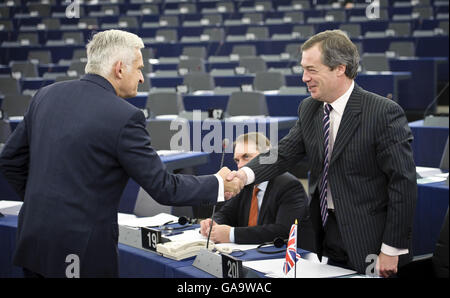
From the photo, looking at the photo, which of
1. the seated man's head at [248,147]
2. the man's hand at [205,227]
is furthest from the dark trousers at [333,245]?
the seated man's head at [248,147]

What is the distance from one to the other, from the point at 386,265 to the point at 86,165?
3.24 ft

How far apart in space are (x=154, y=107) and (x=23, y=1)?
839 centimetres

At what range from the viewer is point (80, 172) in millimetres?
1772

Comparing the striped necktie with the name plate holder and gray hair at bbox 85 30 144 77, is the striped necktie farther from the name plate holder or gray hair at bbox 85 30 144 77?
gray hair at bbox 85 30 144 77

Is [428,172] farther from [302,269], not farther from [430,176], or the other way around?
[302,269]

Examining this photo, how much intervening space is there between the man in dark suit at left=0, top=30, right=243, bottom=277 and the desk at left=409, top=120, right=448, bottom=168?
3880 millimetres

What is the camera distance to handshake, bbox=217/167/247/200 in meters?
2.20

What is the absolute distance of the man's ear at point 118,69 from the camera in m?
1.88

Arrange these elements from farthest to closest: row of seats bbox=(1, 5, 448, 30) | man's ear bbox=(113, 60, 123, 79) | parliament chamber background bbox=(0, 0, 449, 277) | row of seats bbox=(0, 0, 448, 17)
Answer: row of seats bbox=(0, 0, 448, 17) < row of seats bbox=(1, 5, 448, 30) < parliament chamber background bbox=(0, 0, 449, 277) < man's ear bbox=(113, 60, 123, 79)

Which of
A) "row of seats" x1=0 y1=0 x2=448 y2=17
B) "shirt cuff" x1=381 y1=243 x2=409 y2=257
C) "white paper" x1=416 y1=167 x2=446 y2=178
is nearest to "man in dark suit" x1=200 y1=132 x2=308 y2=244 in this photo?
"shirt cuff" x1=381 y1=243 x2=409 y2=257

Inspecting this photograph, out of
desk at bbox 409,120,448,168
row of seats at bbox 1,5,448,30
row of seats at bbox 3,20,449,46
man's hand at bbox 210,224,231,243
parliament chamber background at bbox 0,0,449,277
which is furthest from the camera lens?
row of seats at bbox 1,5,448,30

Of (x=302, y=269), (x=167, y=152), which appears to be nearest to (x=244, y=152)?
(x=302, y=269)

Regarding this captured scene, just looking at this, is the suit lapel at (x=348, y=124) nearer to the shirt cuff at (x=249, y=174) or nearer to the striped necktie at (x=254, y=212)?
the shirt cuff at (x=249, y=174)
